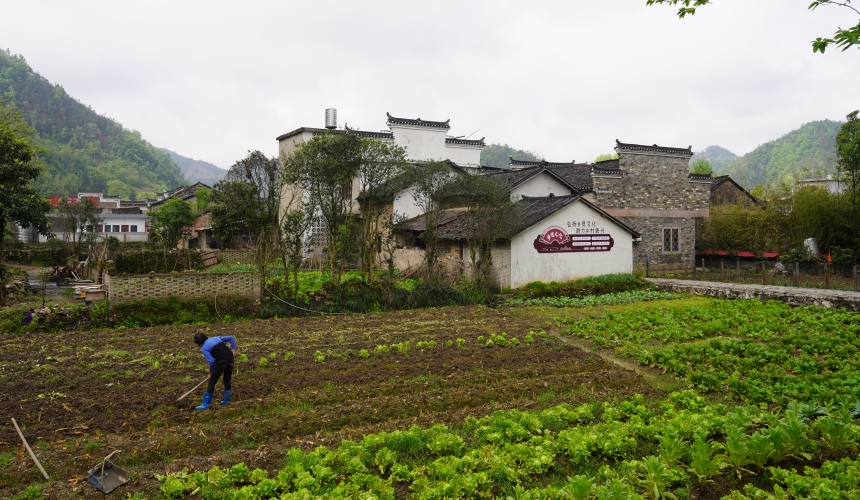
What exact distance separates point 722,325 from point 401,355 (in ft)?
28.6

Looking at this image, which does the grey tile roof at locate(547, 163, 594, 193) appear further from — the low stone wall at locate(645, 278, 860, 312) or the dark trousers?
the dark trousers

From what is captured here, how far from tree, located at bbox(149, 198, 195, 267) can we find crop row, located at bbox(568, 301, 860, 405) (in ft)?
85.5

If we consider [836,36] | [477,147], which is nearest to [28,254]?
[477,147]

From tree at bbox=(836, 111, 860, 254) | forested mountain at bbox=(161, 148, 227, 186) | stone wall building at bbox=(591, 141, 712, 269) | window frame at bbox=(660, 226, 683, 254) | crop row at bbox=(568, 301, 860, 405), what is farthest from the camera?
forested mountain at bbox=(161, 148, 227, 186)

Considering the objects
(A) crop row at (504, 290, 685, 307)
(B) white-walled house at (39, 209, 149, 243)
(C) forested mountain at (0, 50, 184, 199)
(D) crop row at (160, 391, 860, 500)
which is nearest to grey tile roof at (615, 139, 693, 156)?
(A) crop row at (504, 290, 685, 307)

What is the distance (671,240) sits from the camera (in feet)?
97.8

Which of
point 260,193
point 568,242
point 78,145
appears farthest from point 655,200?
point 78,145

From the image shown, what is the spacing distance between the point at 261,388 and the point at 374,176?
9.97 metres

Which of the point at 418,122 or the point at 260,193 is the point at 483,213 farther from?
the point at 418,122

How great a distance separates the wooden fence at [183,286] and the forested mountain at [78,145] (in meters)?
57.6

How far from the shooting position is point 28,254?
31.2 m

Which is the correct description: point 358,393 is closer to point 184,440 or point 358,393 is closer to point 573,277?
point 184,440

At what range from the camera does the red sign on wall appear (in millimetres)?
21500

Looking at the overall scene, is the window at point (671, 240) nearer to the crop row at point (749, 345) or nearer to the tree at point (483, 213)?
the crop row at point (749, 345)
